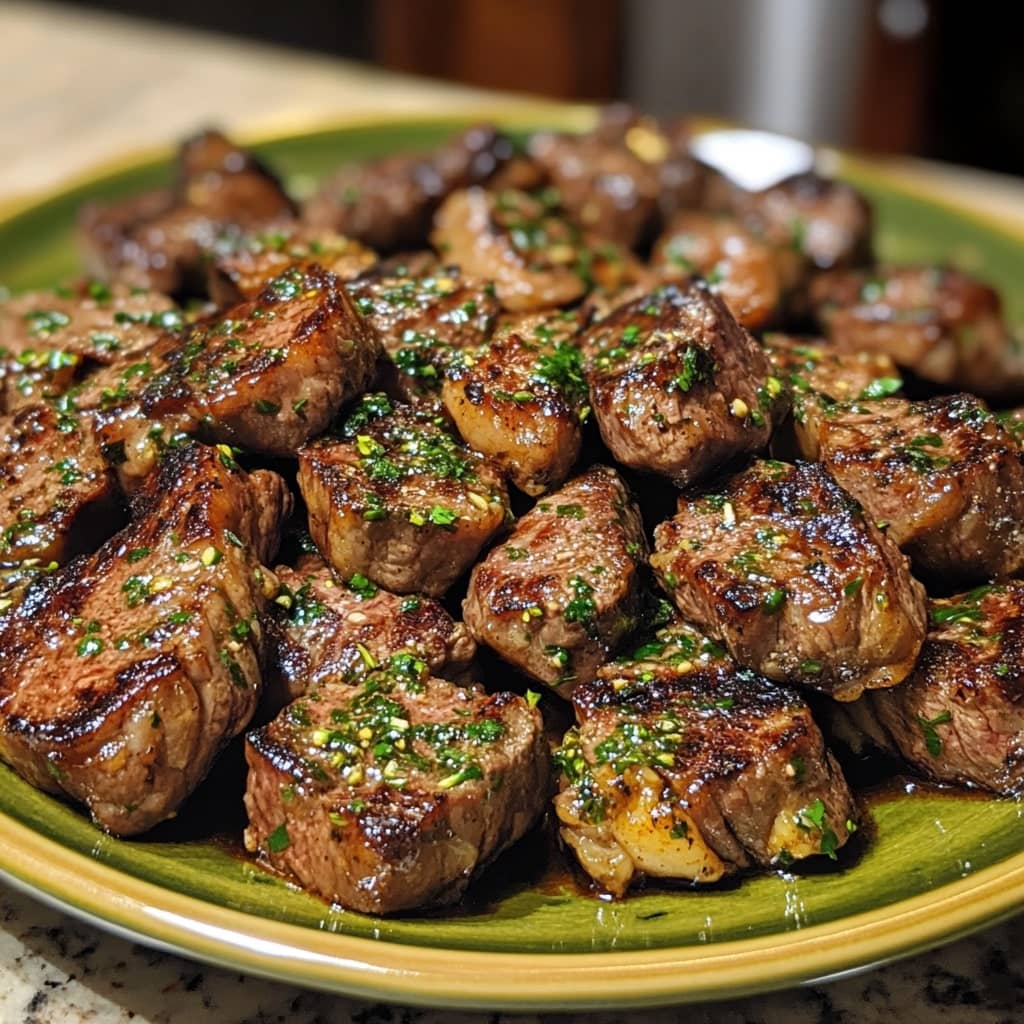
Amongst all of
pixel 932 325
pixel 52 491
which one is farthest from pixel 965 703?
pixel 52 491

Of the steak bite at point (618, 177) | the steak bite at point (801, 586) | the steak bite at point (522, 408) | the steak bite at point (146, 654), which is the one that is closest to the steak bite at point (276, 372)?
the steak bite at point (146, 654)

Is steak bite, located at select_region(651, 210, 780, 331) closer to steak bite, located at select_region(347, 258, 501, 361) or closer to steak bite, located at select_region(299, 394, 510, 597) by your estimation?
steak bite, located at select_region(347, 258, 501, 361)

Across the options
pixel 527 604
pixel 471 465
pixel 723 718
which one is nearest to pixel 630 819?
pixel 723 718

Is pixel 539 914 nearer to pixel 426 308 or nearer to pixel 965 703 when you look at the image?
pixel 965 703

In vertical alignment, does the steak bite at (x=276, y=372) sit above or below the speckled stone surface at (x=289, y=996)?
above

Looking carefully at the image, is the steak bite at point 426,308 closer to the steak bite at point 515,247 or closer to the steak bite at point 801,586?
the steak bite at point 515,247

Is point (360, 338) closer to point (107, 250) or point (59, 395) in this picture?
point (59, 395)
